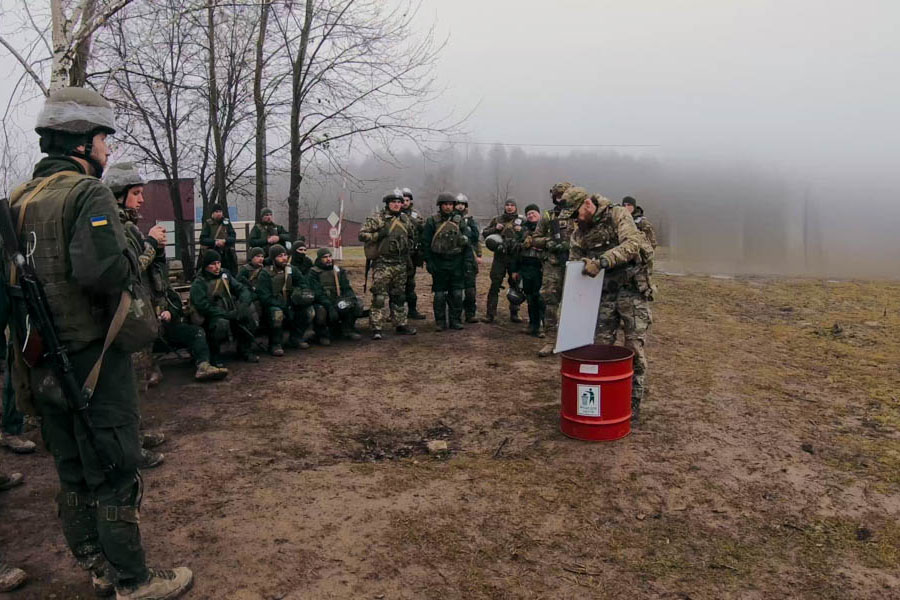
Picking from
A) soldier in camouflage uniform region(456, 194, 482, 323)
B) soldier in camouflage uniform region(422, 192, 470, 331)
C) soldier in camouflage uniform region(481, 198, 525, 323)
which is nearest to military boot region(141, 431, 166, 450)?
soldier in camouflage uniform region(422, 192, 470, 331)

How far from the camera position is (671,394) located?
6266 mm

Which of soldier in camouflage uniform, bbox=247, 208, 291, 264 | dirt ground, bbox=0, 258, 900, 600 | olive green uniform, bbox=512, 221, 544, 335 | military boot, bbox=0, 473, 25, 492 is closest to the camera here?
dirt ground, bbox=0, 258, 900, 600

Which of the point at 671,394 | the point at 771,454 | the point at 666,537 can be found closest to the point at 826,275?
the point at 671,394

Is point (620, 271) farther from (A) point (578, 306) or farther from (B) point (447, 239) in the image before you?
(B) point (447, 239)

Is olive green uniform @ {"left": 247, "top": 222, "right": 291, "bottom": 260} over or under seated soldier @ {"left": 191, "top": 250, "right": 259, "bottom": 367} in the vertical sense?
over

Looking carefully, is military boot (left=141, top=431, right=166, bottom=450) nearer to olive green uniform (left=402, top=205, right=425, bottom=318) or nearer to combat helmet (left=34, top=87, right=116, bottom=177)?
combat helmet (left=34, top=87, right=116, bottom=177)

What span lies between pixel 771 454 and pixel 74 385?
15.3ft

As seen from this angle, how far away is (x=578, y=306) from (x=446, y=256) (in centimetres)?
412

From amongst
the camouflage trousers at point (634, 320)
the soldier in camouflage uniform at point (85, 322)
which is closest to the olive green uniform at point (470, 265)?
the camouflage trousers at point (634, 320)

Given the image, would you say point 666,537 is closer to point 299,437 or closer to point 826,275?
point 299,437

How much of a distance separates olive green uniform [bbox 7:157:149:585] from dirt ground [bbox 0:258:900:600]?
647mm

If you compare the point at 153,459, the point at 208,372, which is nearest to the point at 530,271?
the point at 208,372

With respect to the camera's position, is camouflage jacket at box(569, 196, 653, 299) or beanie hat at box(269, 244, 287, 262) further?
beanie hat at box(269, 244, 287, 262)

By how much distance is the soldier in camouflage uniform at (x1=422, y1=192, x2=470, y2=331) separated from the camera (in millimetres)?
9117
